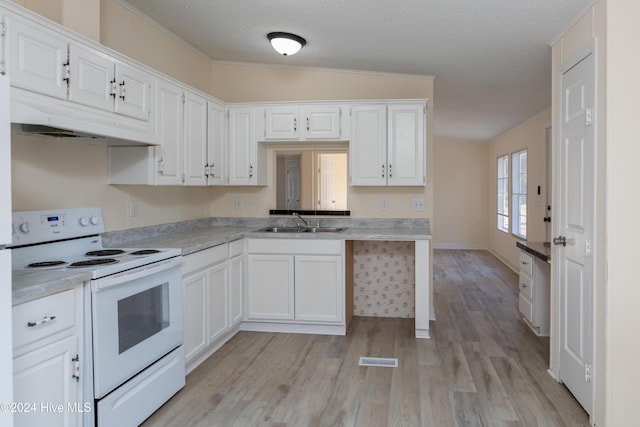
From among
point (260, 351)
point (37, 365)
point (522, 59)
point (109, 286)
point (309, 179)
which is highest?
point (522, 59)

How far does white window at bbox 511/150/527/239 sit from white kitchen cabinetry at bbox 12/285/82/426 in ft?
20.4

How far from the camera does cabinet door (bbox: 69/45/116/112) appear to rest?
215 cm

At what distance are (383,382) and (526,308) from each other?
6.25 ft

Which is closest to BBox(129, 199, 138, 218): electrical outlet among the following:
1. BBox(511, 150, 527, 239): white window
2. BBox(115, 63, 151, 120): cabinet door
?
BBox(115, 63, 151, 120): cabinet door

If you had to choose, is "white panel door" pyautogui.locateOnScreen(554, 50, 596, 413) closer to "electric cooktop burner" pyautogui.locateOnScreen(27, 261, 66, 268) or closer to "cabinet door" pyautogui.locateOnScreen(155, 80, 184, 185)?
"cabinet door" pyautogui.locateOnScreen(155, 80, 184, 185)

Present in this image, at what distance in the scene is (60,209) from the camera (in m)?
2.45

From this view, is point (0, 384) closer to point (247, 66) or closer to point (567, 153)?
point (567, 153)

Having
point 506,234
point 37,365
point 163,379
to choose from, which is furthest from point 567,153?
point 506,234

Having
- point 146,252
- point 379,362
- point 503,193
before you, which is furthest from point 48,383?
point 503,193

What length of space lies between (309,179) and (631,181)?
275 cm

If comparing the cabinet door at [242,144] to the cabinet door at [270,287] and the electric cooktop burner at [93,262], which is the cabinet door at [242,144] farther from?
the electric cooktop burner at [93,262]

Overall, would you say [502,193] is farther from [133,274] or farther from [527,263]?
[133,274]

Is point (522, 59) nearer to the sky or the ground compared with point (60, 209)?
nearer to the sky

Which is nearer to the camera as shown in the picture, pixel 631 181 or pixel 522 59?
pixel 631 181
